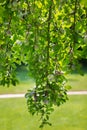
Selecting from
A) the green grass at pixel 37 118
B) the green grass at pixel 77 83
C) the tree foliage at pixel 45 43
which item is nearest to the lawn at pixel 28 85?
the green grass at pixel 77 83

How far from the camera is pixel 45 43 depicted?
205cm

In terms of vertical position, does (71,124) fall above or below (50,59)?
below

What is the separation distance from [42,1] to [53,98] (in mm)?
539

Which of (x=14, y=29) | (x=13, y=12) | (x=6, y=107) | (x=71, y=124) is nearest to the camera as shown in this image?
(x=13, y=12)

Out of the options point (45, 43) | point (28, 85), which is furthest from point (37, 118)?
point (45, 43)

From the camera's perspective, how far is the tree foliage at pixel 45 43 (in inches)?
74.8

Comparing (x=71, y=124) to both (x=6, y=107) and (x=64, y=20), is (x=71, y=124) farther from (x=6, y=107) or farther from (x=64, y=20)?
(x=64, y=20)

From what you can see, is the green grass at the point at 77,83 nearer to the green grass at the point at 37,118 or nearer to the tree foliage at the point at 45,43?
the green grass at the point at 37,118

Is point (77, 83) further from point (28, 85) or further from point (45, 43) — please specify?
point (45, 43)

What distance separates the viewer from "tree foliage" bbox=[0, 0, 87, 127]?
1.90 metres

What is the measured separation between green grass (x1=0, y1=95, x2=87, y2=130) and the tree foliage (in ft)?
22.3

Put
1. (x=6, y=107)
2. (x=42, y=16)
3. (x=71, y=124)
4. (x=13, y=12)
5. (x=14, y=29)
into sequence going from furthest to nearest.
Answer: (x=6, y=107) < (x=71, y=124) < (x=42, y=16) < (x=14, y=29) < (x=13, y=12)

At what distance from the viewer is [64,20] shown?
79.8 inches

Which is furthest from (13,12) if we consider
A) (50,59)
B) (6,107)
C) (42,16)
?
(6,107)
